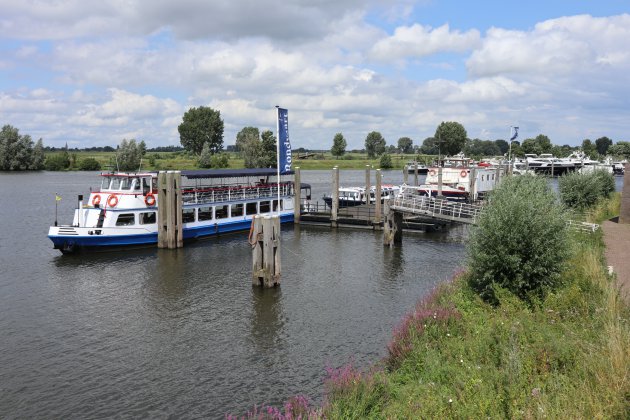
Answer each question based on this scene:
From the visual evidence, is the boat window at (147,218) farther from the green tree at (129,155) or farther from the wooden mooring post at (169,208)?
the green tree at (129,155)

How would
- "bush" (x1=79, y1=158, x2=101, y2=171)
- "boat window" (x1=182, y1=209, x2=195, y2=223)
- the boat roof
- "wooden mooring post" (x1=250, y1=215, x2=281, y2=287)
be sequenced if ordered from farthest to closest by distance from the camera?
"bush" (x1=79, y1=158, x2=101, y2=171), "boat window" (x1=182, y1=209, x2=195, y2=223), the boat roof, "wooden mooring post" (x1=250, y1=215, x2=281, y2=287)

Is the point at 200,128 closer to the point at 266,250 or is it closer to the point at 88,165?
the point at 88,165

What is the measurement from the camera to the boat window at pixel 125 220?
38.6 m

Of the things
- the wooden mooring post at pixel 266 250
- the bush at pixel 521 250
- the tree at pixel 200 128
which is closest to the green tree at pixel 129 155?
the tree at pixel 200 128

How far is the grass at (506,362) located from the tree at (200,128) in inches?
6097

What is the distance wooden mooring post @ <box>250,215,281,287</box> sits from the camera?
26.8m

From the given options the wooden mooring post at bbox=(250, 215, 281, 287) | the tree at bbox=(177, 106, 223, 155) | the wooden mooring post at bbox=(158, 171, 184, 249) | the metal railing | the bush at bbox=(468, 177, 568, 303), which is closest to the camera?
the bush at bbox=(468, 177, 568, 303)

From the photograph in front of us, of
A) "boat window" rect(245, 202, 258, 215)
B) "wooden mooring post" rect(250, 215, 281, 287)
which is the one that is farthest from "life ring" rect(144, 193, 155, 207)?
"wooden mooring post" rect(250, 215, 281, 287)

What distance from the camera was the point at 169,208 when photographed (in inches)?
1542

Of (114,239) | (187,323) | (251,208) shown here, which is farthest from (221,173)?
(187,323)

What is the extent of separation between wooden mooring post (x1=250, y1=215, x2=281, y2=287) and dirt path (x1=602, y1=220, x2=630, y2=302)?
15722 mm

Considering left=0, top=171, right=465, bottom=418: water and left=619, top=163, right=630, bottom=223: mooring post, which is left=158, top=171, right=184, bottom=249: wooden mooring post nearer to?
left=0, top=171, right=465, bottom=418: water

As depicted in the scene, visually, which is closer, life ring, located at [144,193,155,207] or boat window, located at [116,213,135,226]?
boat window, located at [116,213,135,226]

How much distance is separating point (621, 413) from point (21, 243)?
42431 mm
